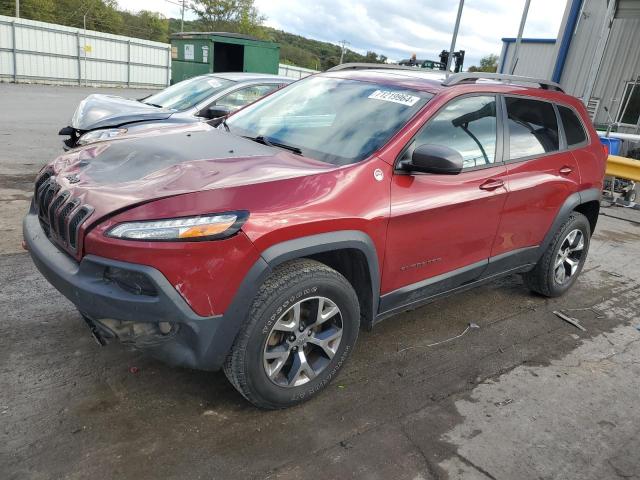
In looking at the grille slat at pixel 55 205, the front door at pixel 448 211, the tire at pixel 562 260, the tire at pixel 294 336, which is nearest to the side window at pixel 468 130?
the front door at pixel 448 211

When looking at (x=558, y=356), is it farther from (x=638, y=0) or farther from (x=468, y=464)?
(x=638, y=0)

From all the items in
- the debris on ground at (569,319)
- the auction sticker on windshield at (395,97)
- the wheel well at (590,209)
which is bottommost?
the debris on ground at (569,319)

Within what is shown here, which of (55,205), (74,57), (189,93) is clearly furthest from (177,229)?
(74,57)

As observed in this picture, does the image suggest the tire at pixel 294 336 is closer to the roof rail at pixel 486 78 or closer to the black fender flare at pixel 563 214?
the roof rail at pixel 486 78

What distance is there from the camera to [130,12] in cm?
6681

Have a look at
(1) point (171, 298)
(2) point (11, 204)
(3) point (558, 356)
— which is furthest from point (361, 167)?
(2) point (11, 204)

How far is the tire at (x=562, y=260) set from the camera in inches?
170

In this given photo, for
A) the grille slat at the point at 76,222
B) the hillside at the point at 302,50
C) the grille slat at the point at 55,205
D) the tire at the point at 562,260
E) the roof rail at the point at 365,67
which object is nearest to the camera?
the grille slat at the point at 76,222

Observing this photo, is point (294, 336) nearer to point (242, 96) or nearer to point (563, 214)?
point (563, 214)

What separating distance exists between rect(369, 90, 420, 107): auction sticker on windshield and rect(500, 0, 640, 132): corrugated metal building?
10.9 meters

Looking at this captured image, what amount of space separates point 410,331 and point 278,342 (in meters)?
1.45

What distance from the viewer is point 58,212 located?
8.23 ft

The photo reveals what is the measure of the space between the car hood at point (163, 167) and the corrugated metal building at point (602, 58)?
1177 cm

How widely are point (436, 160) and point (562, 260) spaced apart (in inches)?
92.7
